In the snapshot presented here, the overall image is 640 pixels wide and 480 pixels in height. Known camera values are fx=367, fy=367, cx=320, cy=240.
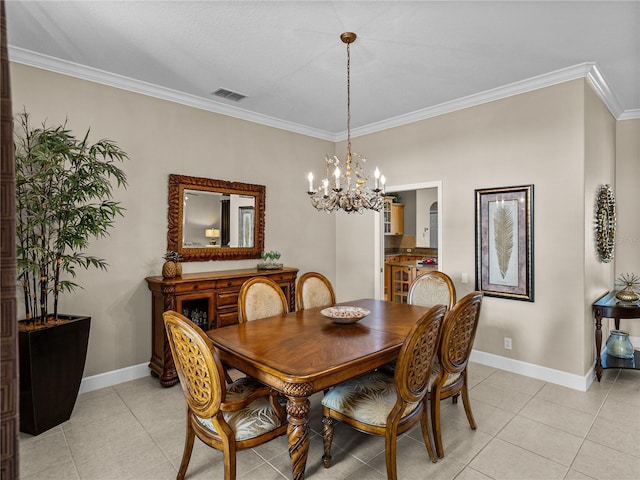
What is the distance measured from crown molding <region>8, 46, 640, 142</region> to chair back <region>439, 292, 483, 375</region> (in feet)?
7.69

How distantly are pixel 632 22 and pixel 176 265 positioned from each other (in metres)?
4.05

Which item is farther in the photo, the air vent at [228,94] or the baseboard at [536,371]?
the air vent at [228,94]

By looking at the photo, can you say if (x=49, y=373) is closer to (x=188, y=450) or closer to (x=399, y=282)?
(x=188, y=450)

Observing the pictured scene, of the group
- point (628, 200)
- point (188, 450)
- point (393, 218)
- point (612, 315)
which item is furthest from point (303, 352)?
point (393, 218)

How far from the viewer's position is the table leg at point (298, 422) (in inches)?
68.4

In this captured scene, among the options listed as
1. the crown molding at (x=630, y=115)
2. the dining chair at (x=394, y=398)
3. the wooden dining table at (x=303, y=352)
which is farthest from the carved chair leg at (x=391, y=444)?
the crown molding at (x=630, y=115)

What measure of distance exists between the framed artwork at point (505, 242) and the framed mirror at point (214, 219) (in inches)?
99.7

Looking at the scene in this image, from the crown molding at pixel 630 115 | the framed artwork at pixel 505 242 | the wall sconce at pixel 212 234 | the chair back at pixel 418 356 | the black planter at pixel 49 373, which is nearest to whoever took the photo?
the chair back at pixel 418 356

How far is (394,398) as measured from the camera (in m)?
2.12

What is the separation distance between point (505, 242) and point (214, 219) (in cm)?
311

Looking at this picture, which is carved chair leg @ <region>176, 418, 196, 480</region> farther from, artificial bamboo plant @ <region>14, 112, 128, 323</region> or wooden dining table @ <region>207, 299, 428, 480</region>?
artificial bamboo plant @ <region>14, 112, 128, 323</region>

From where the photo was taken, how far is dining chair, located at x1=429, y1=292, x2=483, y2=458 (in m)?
2.26

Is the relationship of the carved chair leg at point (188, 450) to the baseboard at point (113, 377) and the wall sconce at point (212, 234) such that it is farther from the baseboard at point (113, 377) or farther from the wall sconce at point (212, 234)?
the wall sconce at point (212, 234)

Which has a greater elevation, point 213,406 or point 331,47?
point 331,47
